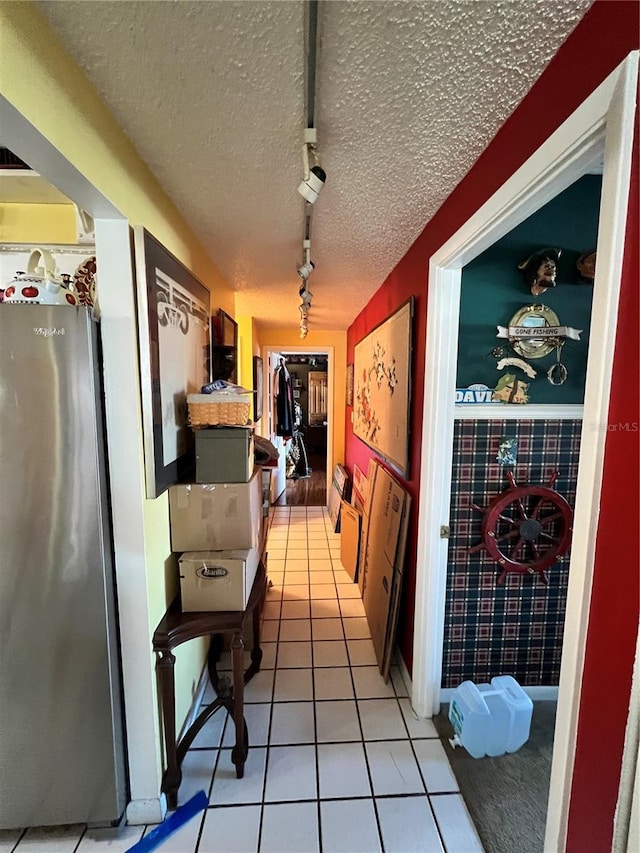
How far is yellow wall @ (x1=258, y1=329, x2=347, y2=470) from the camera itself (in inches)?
181

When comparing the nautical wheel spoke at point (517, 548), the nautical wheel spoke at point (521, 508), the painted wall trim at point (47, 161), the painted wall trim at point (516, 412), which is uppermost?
the painted wall trim at point (47, 161)

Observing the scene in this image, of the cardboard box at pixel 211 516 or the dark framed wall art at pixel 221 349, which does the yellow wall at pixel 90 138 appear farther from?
the dark framed wall art at pixel 221 349

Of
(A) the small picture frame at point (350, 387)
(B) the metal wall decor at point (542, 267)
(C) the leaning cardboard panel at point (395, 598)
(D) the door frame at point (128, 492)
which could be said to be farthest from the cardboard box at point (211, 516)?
(A) the small picture frame at point (350, 387)

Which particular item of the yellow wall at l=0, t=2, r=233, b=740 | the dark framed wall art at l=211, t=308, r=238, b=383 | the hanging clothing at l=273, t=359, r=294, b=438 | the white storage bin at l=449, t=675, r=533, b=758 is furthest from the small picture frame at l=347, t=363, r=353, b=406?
the white storage bin at l=449, t=675, r=533, b=758

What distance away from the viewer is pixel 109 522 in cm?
118

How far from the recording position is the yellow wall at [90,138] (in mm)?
700

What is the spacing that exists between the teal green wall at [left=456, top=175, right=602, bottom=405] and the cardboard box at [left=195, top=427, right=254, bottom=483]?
1.05 meters

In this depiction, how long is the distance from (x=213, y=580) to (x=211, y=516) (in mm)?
257

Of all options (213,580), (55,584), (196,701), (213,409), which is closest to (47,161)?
(213,409)

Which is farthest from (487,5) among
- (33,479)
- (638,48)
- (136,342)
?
(33,479)

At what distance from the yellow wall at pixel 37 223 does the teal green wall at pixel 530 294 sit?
1663 mm

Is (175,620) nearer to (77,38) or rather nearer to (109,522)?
(109,522)

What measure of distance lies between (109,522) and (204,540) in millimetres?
401

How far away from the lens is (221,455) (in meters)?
1.44
